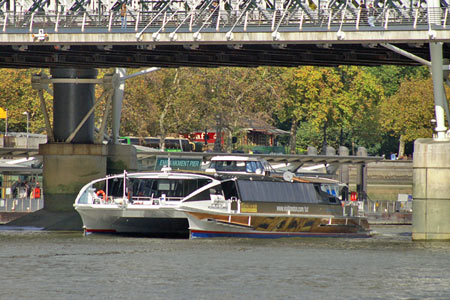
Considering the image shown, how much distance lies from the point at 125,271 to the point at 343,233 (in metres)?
22.5

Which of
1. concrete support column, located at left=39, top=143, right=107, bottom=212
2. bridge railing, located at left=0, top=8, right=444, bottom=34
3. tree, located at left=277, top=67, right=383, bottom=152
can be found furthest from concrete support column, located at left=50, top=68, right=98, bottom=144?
tree, located at left=277, top=67, right=383, bottom=152

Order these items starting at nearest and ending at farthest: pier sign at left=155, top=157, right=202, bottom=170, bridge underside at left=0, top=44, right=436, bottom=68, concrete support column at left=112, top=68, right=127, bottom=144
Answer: bridge underside at left=0, top=44, right=436, bottom=68
concrete support column at left=112, top=68, right=127, bottom=144
pier sign at left=155, top=157, right=202, bottom=170

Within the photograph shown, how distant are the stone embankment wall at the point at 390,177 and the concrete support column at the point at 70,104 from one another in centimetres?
6078

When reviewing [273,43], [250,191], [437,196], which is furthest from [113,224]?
[437,196]

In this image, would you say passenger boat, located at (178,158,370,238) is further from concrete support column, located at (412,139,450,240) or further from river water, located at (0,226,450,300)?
concrete support column, located at (412,139,450,240)

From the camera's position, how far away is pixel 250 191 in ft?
187

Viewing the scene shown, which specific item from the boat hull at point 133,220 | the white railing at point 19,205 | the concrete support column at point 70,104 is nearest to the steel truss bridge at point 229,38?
the concrete support column at point 70,104

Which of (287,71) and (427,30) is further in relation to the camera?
(287,71)

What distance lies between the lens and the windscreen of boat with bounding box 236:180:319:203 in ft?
186

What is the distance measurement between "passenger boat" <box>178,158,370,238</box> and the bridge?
6.79m

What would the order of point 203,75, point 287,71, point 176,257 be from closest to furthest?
point 176,257
point 203,75
point 287,71

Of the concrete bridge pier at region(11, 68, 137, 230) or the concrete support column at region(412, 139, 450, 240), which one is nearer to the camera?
the concrete support column at region(412, 139, 450, 240)

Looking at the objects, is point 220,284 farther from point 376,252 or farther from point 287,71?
point 287,71

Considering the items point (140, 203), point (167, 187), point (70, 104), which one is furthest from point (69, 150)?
point (140, 203)
